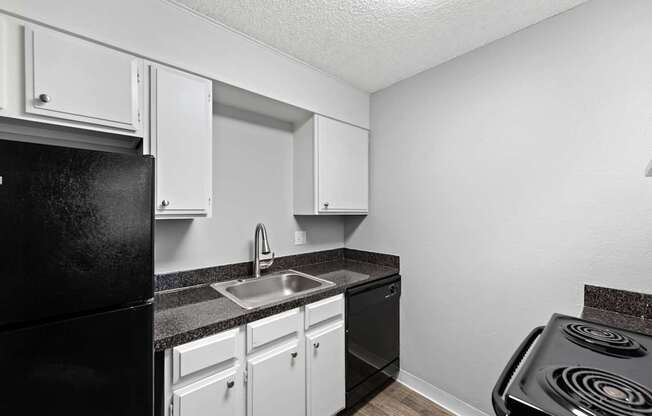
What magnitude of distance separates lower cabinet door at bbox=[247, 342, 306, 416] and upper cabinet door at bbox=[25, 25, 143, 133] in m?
1.30

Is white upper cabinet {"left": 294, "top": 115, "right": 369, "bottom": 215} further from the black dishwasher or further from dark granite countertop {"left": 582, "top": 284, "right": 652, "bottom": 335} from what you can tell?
dark granite countertop {"left": 582, "top": 284, "right": 652, "bottom": 335}

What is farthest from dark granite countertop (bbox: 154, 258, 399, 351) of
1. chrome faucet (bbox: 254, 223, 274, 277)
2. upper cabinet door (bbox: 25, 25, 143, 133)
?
upper cabinet door (bbox: 25, 25, 143, 133)

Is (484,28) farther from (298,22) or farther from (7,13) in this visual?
(7,13)

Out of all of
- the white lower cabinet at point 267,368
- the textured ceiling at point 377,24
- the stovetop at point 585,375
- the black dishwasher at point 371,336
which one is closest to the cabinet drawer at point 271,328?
the white lower cabinet at point 267,368

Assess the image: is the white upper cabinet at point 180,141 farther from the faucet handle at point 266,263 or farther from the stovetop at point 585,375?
the stovetop at point 585,375

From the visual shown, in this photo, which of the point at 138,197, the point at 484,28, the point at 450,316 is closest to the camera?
the point at 138,197

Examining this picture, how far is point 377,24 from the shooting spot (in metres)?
1.53

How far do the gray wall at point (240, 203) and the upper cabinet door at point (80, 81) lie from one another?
637 millimetres

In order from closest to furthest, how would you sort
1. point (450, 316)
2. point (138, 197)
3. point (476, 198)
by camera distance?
1. point (138, 197)
2. point (476, 198)
3. point (450, 316)

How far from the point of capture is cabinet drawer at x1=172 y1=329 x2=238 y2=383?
3.51 ft

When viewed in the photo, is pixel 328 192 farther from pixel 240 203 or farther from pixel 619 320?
pixel 619 320

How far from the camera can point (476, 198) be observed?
176cm

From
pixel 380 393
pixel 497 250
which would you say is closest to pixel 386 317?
pixel 380 393

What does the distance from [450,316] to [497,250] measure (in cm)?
58
